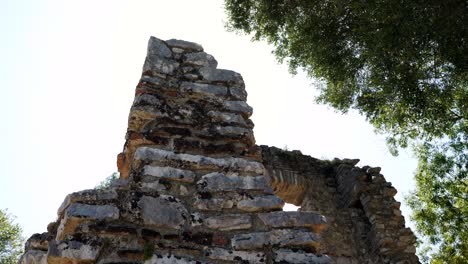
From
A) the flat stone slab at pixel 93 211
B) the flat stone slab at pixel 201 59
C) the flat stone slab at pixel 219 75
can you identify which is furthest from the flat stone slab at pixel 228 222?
the flat stone slab at pixel 201 59

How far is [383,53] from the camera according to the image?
251 inches

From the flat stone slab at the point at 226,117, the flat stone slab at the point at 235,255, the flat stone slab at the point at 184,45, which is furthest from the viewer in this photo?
the flat stone slab at the point at 184,45

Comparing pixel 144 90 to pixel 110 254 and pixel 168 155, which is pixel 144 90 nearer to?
pixel 168 155

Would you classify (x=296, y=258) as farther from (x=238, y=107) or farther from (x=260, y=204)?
(x=238, y=107)

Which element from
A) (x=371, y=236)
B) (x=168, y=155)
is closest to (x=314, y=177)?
(x=371, y=236)

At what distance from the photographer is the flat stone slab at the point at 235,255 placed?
7.95ft

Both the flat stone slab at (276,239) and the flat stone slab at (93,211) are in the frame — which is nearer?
the flat stone slab at (93,211)

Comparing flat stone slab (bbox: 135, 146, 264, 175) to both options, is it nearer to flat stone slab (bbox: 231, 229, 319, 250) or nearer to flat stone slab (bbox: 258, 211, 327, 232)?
flat stone slab (bbox: 258, 211, 327, 232)

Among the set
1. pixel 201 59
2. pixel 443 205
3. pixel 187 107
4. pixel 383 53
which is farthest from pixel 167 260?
pixel 443 205

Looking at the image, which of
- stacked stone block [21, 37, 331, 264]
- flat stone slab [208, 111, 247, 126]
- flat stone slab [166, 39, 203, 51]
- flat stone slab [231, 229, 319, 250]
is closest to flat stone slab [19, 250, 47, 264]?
stacked stone block [21, 37, 331, 264]

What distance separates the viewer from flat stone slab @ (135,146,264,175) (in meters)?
2.84

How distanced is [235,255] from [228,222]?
0.75 ft

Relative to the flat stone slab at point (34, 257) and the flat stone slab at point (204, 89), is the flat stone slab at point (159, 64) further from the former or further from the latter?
the flat stone slab at point (34, 257)

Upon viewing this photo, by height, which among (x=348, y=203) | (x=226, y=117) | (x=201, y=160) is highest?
(x=348, y=203)
